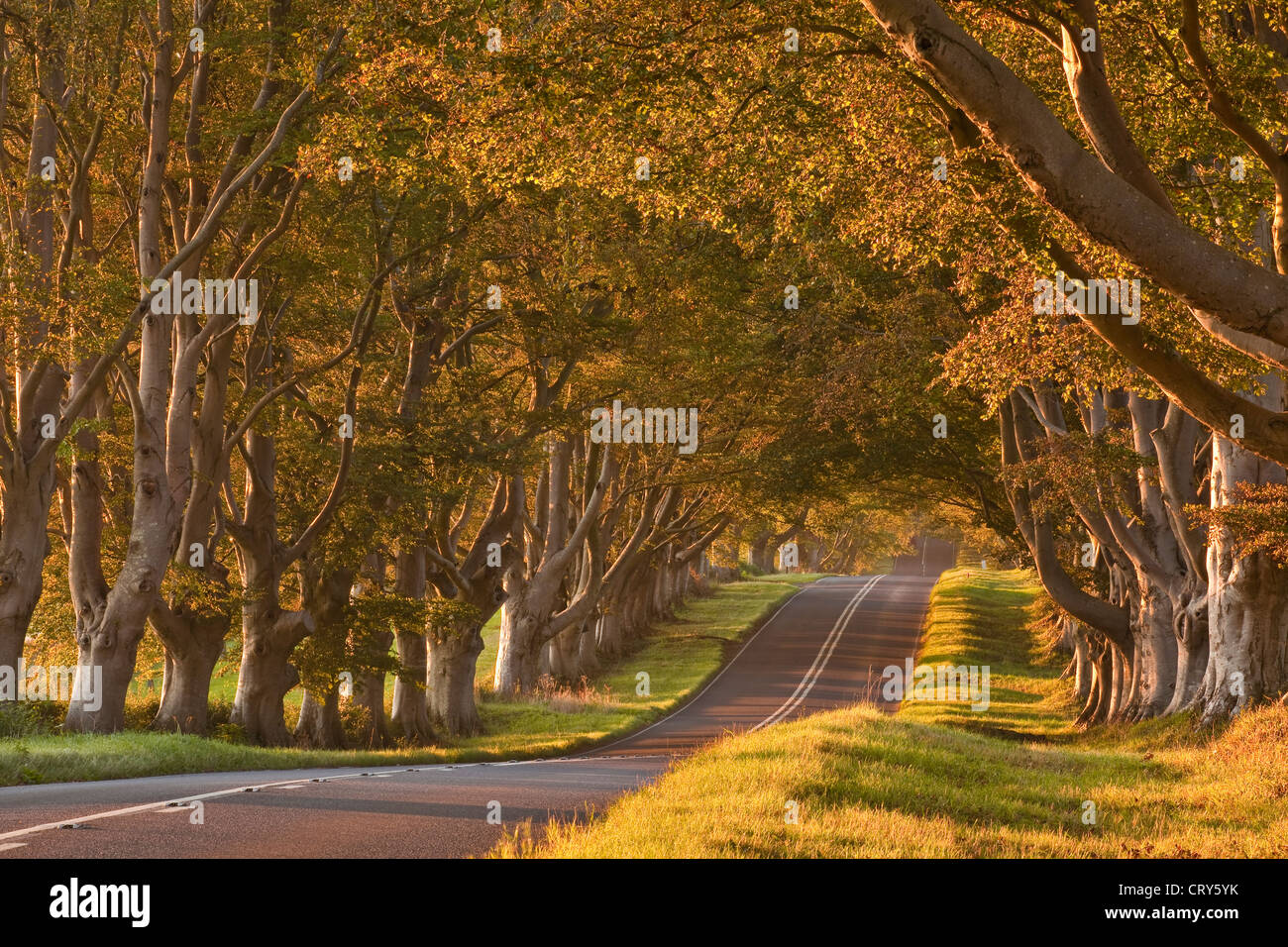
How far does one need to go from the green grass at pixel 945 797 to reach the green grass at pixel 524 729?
271 inches

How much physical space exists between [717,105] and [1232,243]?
6.82m

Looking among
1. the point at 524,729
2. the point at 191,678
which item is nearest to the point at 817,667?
the point at 524,729

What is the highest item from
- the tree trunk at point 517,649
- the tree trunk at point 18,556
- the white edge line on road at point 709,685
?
the tree trunk at point 18,556

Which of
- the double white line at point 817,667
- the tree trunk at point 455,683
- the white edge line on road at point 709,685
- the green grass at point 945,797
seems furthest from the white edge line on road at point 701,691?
the green grass at point 945,797

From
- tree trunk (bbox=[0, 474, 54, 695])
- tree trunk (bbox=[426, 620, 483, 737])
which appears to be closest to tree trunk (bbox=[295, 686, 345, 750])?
tree trunk (bbox=[426, 620, 483, 737])

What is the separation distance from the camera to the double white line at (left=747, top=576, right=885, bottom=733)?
117 ft

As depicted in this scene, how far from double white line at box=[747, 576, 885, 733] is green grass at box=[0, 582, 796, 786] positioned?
3523 mm

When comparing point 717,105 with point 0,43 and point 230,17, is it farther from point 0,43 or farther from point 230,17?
point 0,43

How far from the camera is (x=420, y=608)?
78.8 feet

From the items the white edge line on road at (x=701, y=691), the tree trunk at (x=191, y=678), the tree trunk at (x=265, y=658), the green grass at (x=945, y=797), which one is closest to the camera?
the green grass at (x=945, y=797)

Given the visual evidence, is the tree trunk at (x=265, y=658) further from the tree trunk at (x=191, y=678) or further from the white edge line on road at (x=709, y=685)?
the white edge line on road at (x=709, y=685)

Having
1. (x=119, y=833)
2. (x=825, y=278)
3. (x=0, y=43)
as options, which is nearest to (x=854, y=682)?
(x=825, y=278)

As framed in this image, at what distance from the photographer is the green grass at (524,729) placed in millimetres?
14961

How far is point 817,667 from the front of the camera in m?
49.2
